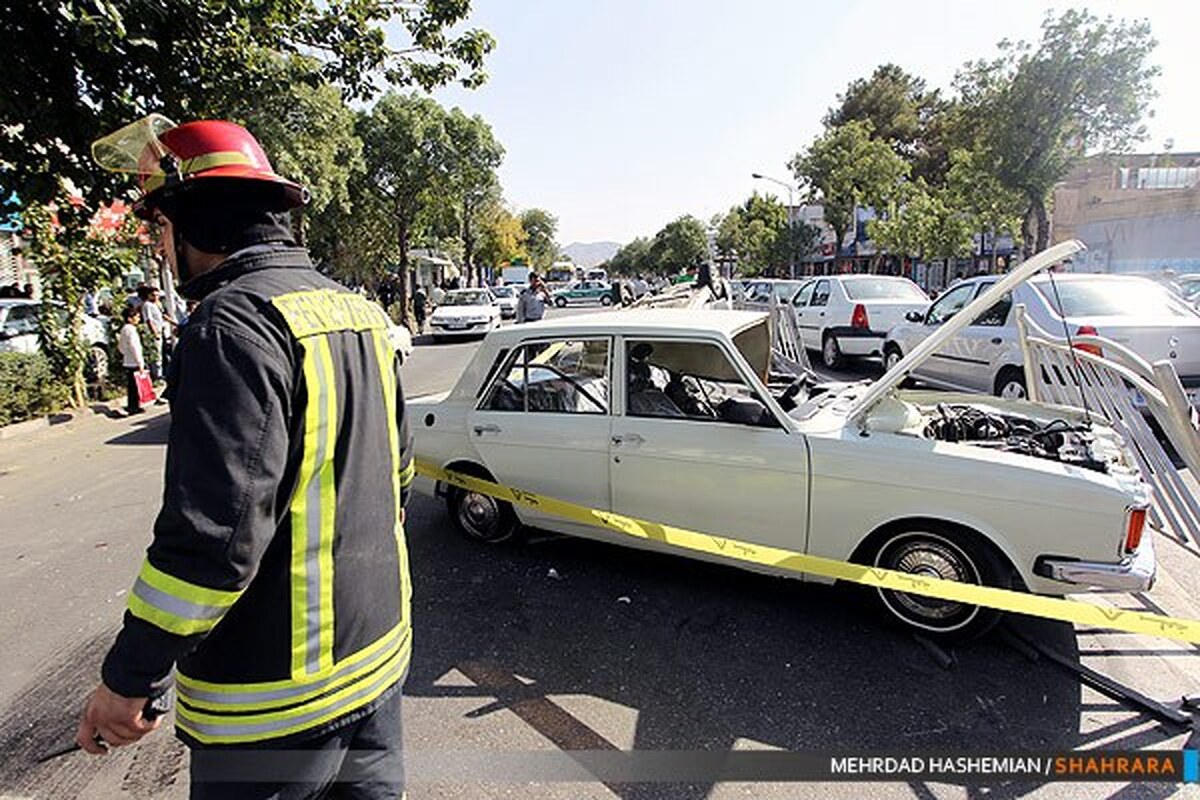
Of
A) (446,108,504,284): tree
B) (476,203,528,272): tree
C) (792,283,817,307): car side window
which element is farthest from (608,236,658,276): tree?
(792,283,817,307): car side window

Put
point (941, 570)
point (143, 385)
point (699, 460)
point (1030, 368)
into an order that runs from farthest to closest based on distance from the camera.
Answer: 1. point (143, 385)
2. point (1030, 368)
3. point (699, 460)
4. point (941, 570)

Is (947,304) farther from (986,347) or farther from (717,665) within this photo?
(717,665)

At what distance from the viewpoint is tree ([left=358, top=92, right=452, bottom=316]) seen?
23.6 metres

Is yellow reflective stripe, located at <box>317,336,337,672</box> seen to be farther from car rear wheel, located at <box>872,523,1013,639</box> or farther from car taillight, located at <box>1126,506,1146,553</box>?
car taillight, located at <box>1126,506,1146,553</box>

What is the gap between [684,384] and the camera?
440cm

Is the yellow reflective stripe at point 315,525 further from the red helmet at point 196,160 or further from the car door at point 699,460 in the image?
the car door at point 699,460

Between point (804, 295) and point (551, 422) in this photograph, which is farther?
point (804, 295)

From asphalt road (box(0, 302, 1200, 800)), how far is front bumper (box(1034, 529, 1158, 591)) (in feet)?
1.60

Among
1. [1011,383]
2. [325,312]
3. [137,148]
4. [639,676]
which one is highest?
[137,148]

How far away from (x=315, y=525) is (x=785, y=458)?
2.60 metres

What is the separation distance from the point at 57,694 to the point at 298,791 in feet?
8.78

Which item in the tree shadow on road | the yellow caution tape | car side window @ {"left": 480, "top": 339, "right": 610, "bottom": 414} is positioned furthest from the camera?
car side window @ {"left": 480, "top": 339, "right": 610, "bottom": 414}

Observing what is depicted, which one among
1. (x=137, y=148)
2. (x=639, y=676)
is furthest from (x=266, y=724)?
(x=639, y=676)

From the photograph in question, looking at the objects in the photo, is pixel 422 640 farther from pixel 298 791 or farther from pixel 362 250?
pixel 362 250
